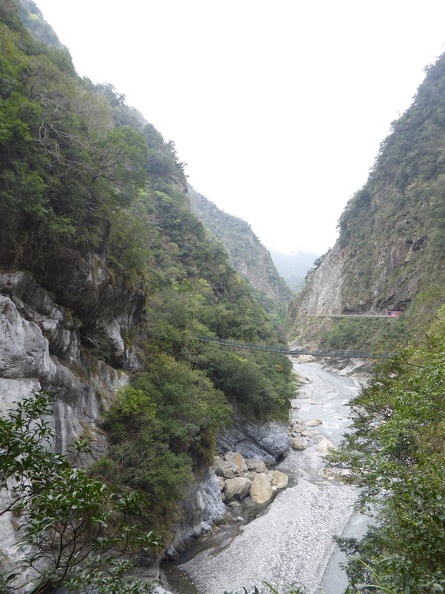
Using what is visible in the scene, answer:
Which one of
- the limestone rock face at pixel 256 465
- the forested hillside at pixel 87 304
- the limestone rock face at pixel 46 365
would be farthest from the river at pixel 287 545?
the limestone rock face at pixel 46 365

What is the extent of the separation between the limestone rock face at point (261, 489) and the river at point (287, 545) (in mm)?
289

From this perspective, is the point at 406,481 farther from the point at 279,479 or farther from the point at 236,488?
the point at 279,479

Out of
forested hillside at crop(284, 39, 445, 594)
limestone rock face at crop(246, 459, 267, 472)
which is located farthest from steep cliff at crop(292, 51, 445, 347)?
limestone rock face at crop(246, 459, 267, 472)

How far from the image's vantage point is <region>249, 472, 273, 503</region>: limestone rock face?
9938 millimetres

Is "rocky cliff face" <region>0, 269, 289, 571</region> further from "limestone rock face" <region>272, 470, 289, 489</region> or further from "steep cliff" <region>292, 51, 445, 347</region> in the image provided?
"steep cliff" <region>292, 51, 445, 347</region>

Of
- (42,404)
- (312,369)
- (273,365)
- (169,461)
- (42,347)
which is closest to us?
(42,404)

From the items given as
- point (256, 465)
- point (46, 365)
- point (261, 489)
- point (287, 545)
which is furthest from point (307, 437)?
point (46, 365)

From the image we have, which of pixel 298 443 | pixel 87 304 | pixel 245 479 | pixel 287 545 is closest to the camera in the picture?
pixel 87 304

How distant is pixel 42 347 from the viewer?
566 cm

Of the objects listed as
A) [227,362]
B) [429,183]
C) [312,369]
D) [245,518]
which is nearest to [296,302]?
[312,369]

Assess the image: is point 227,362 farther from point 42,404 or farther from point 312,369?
point 312,369

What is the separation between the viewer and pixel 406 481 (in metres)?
2.67

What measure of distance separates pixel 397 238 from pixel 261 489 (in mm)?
25075

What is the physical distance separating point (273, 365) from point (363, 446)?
10.0m
